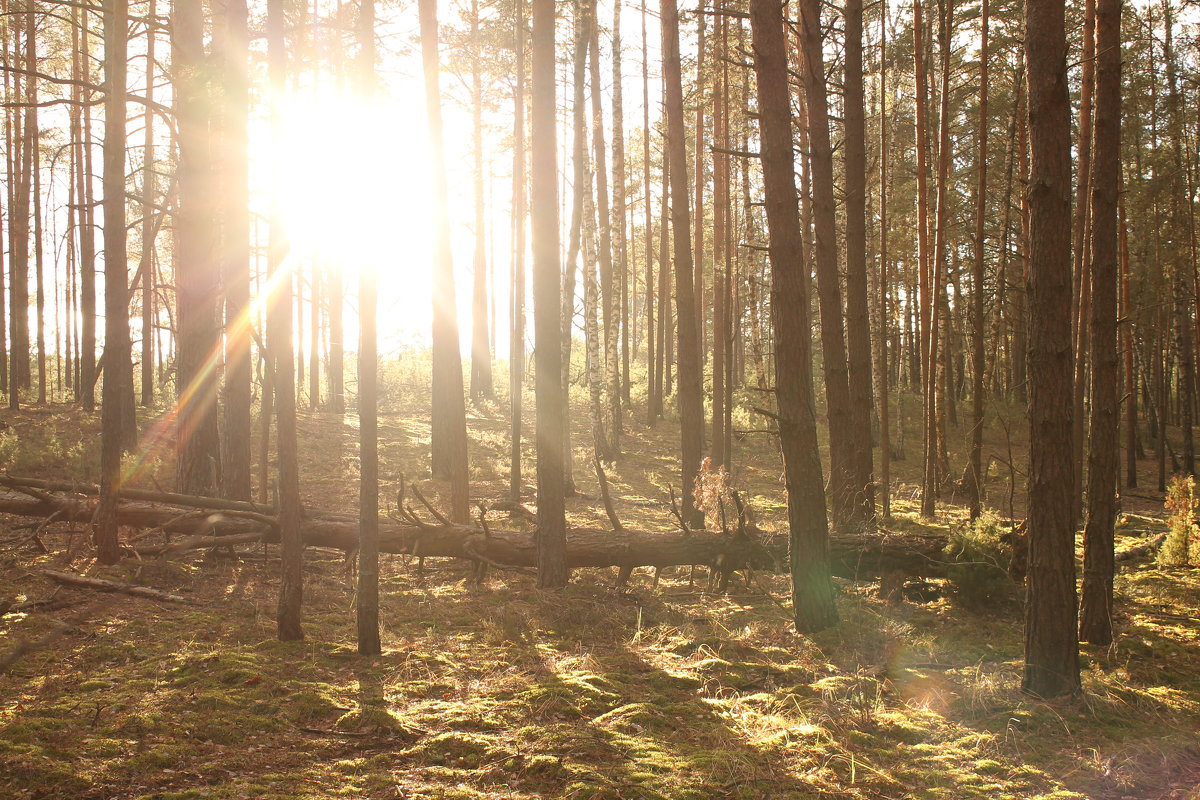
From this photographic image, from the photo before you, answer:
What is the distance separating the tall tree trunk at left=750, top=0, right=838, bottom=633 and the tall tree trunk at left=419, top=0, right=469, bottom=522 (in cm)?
453

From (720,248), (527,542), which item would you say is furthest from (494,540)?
(720,248)

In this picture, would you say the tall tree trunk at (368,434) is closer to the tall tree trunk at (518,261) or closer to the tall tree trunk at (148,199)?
the tall tree trunk at (148,199)

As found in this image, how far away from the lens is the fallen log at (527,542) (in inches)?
338

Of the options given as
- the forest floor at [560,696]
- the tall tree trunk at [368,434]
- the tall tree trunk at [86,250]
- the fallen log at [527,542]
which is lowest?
the forest floor at [560,696]

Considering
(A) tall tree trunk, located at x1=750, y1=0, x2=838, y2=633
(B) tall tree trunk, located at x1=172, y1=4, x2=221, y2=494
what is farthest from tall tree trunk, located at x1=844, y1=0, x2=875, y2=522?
(B) tall tree trunk, located at x1=172, y1=4, x2=221, y2=494

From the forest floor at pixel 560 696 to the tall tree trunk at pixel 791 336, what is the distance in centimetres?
63

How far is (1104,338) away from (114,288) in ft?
32.2

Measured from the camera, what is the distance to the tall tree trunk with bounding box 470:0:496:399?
2081cm

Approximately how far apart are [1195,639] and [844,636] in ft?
11.5

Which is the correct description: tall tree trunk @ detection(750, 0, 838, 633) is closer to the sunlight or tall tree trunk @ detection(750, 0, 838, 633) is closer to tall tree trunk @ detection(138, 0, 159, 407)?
the sunlight

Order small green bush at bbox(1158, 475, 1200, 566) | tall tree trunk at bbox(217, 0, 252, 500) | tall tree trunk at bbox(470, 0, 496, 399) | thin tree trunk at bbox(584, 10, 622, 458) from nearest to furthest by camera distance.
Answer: tall tree trunk at bbox(217, 0, 252, 500) < small green bush at bbox(1158, 475, 1200, 566) < thin tree trunk at bbox(584, 10, 622, 458) < tall tree trunk at bbox(470, 0, 496, 399)

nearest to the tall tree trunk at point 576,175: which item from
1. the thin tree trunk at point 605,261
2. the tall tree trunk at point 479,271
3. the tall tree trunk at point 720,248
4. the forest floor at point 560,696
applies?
the thin tree trunk at point 605,261

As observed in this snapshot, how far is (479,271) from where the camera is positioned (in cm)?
2269

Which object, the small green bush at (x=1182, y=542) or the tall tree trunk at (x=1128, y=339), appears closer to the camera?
the small green bush at (x=1182, y=542)
